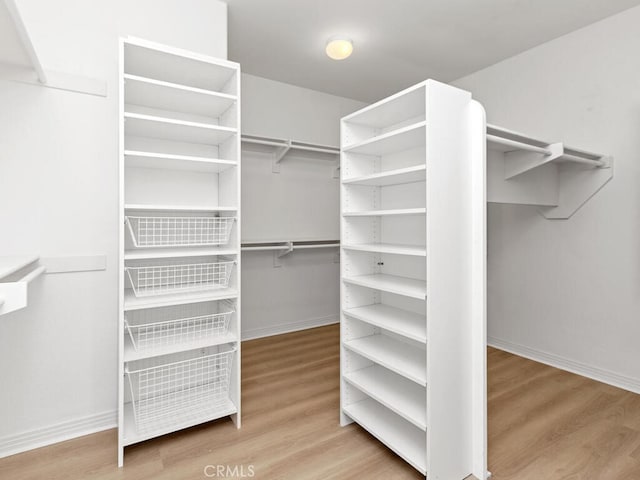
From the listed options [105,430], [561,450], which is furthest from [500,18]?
Answer: [105,430]

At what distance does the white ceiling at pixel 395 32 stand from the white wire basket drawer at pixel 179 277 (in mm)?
1751

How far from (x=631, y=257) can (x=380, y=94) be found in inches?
109

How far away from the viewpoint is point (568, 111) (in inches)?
109

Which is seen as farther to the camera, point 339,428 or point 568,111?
point 568,111

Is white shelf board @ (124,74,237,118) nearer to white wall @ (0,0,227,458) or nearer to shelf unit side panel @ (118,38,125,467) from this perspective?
shelf unit side panel @ (118,38,125,467)

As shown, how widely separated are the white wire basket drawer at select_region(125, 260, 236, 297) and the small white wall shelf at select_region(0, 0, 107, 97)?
1.02 m

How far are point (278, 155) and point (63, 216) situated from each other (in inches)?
80.7

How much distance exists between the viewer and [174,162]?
6.52ft

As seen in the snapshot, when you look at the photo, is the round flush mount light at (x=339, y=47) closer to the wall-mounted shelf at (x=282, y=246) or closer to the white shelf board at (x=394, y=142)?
the white shelf board at (x=394, y=142)

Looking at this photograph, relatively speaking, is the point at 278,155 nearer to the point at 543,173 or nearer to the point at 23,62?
the point at 23,62

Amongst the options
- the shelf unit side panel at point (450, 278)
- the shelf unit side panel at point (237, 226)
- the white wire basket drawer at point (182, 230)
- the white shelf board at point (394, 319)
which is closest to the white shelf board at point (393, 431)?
the shelf unit side panel at point (450, 278)

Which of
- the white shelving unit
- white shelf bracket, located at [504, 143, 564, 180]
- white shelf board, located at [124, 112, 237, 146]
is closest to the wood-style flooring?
the white shelving unit

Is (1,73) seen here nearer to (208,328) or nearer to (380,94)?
(208,328)

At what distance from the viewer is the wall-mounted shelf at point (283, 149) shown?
3283 millimetres
